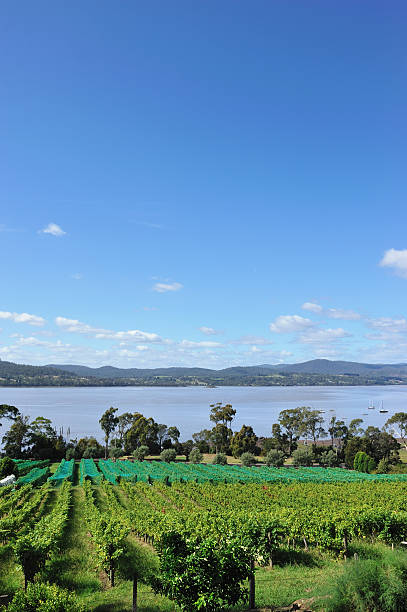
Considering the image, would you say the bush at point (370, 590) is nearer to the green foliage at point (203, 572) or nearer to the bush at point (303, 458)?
the green foliage at point (203, 572)

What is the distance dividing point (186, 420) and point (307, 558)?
111 meters

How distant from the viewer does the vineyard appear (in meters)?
13.6

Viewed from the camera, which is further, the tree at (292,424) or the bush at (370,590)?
the tree at (292,424)

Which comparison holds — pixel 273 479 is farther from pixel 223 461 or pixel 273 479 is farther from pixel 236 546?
pixel 236 546

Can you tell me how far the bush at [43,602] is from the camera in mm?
8555

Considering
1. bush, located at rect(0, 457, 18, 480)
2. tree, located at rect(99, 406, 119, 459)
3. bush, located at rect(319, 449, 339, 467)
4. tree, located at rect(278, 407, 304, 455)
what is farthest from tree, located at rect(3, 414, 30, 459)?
bush, located at rect(319, 449, 339, 467)

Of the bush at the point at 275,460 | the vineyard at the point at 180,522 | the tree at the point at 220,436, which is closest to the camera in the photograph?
the vineyard at the point at 180,522

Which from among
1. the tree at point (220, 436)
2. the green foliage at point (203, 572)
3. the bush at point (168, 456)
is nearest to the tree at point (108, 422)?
the bush at point (168, 456)

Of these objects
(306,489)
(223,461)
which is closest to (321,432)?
(223,461)

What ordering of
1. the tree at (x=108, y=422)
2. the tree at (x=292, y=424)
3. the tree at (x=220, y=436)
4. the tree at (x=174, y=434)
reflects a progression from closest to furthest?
the tree at (x=174, y=434) < the tree at (x=108, y=422) < the tree at (x=220, y=436) < the tree at (x=292, y=424)

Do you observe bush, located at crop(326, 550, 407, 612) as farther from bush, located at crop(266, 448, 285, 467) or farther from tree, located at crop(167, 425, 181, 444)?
tree, located at crop(167, 425, 181, 444)

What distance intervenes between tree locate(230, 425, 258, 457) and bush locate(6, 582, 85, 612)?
201 feet

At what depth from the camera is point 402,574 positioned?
1060 cm

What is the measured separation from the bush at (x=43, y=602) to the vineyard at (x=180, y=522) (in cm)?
176
